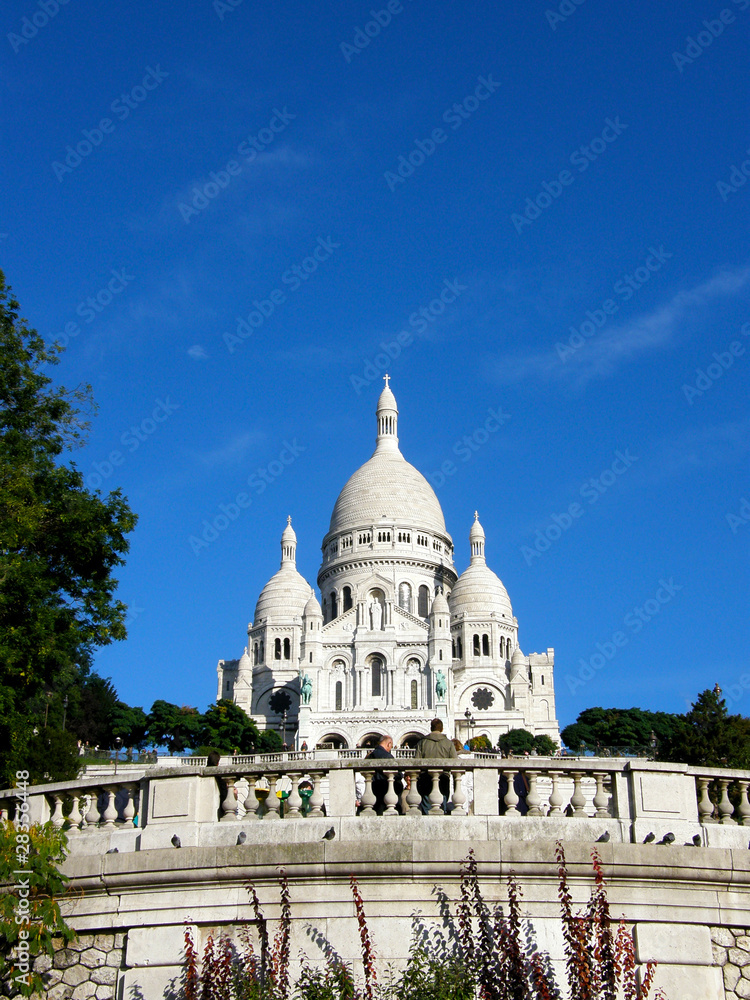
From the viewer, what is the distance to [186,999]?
985 cm

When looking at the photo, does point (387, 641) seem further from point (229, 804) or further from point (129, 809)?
point (229, 804)

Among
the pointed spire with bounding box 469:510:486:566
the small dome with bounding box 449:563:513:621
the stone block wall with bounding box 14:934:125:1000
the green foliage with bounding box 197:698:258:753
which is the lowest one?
the stone block wall with bounding box 14:934:125:1000

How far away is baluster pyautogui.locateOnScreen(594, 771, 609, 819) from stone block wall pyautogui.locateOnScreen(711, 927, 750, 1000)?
133cm

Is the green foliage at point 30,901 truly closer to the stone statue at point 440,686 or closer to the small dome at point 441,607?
the stone statue at point 440,686

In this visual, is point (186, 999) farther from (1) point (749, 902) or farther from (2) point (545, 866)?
(1) point (749, 902)

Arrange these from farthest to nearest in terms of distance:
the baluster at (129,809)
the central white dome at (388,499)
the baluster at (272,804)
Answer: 1. the central white dome at (388,499)
2. the baluster at (129,809)
3. the baluster at (272,804)

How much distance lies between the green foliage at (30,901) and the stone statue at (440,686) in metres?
75.0

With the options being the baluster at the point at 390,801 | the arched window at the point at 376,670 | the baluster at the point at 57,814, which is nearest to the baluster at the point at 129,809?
the baluster at the point at 57,814

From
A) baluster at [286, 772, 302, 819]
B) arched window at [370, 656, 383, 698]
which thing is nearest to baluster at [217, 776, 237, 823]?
baluster at [286, 772, 302, 819]

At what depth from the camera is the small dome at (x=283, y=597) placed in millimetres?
100500

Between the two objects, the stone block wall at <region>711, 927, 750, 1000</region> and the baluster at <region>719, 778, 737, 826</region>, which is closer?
the stone block wall at <region>711, 927, 750, 1000</region>

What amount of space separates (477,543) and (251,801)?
314 ft

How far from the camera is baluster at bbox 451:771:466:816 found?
10562 mm

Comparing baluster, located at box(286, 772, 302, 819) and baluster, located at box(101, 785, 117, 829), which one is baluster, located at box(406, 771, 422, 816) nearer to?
baluster, located at box(286, 772, 302, 819)
